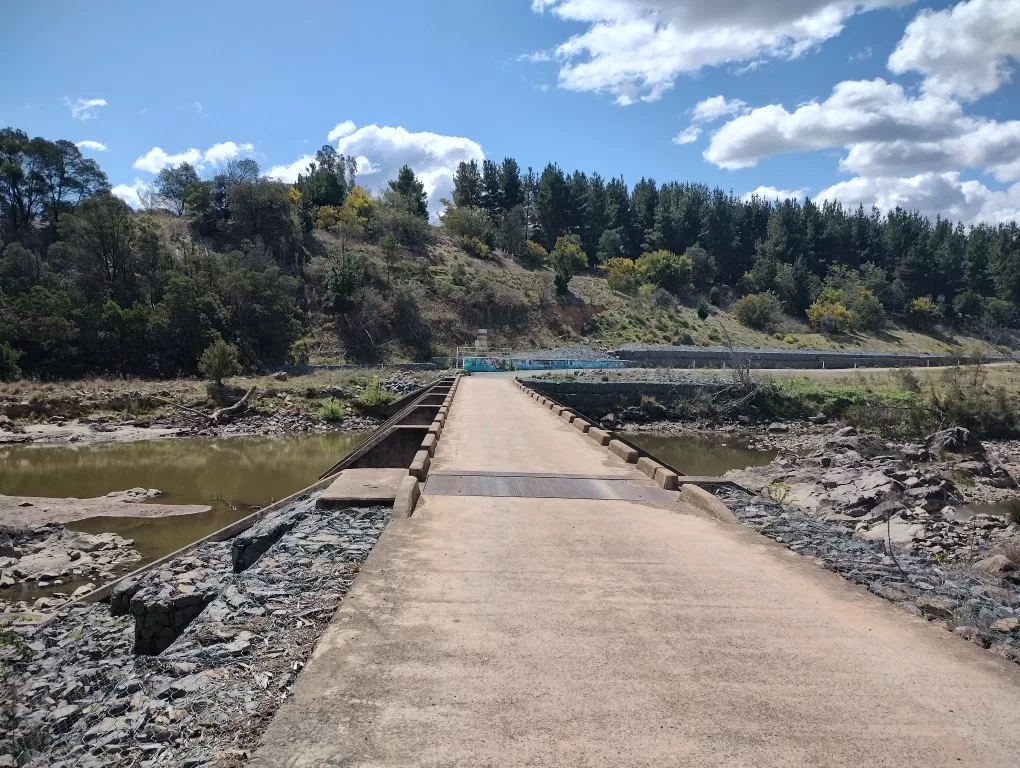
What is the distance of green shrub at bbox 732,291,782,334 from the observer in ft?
222

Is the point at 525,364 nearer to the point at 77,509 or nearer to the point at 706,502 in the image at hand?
the point at 77,509

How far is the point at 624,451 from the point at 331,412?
21.1 meters

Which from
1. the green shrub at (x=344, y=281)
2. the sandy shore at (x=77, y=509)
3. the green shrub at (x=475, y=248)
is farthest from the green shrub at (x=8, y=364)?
the green shrub at (x=475, y=248)

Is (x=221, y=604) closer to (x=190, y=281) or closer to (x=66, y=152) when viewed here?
(x=190, y=281)

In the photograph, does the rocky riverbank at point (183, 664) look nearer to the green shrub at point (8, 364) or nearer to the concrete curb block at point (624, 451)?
the concrete curb block at point (624, 451)

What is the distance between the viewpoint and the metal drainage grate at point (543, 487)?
892 centimetres

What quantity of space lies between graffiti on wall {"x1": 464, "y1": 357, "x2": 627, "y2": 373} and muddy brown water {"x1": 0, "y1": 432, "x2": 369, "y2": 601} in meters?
15.3

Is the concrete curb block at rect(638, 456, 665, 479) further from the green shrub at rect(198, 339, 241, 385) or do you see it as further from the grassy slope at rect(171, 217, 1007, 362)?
the grassy slope at rect(171, 217, 1007, 362)

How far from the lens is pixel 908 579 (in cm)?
621

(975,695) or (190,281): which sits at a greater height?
(190,281)

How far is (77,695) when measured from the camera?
17.3 ft

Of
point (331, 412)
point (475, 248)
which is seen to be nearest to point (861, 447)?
point (331, 412)

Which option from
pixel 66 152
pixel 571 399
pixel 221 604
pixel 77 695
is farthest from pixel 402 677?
pixel 66 152

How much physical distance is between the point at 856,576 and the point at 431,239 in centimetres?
6652
